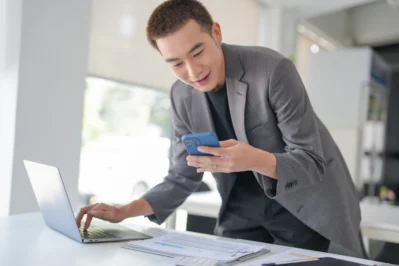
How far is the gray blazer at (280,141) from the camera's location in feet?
4.57

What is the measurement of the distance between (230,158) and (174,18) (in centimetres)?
48

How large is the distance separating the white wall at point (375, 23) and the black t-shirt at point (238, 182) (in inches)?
243

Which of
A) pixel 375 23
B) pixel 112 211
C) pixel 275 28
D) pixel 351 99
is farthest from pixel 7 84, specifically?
pixel 375 23

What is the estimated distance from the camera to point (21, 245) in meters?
1.17

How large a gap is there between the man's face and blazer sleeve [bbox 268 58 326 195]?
189 millimetres

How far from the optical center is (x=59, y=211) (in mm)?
1295

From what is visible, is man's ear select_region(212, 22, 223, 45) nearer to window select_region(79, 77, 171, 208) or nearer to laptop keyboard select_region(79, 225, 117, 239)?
laptop keyboard select_region(79, 225, 117, 239)

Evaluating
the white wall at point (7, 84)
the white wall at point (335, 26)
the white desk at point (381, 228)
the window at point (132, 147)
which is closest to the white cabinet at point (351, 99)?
the white wall at point (335, 26)

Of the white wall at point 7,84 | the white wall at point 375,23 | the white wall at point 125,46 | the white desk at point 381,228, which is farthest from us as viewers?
the white wall at point 375,23

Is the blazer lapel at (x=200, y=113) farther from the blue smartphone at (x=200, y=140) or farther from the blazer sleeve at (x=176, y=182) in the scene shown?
the blue smartphone at (x=200, y=140)

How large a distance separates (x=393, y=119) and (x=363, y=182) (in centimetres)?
236

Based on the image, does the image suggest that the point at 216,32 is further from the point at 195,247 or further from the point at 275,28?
the point at 275,28

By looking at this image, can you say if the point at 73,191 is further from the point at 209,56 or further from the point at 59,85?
the point at 209,56

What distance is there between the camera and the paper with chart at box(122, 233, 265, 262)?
1.13m
